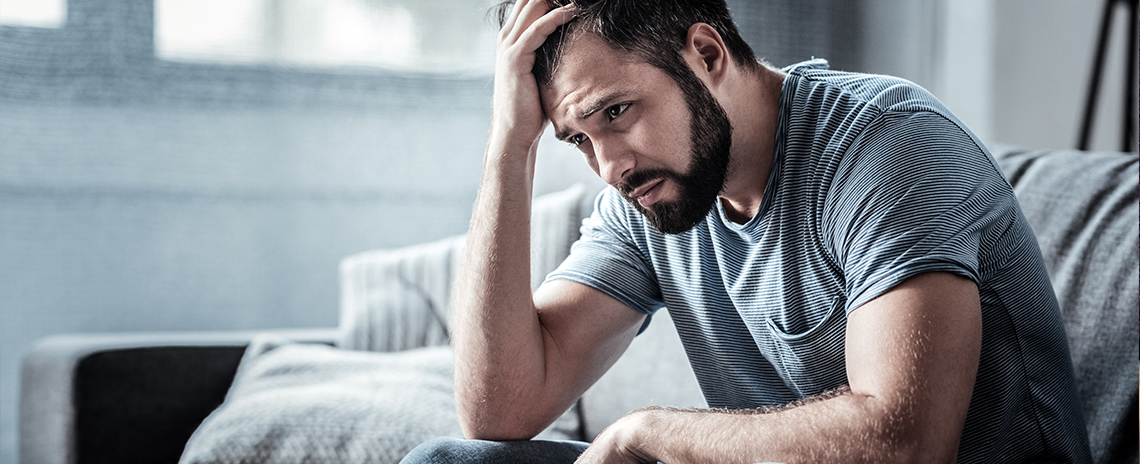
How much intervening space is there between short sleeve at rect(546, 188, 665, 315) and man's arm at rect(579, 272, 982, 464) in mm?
356

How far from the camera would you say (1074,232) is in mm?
1118

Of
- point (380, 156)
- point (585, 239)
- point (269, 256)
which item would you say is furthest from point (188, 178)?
point (585, 239)

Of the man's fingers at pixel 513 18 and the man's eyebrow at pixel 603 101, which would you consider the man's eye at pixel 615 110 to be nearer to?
the man's eyebrow at pixel 603 101

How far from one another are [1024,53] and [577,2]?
159 centimetres

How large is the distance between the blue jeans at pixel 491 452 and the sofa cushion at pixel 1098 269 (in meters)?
0.66

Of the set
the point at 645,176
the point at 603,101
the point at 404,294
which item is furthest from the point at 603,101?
the point at 404,294

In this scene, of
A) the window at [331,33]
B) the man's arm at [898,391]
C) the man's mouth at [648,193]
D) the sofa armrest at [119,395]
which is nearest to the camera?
the man's arm at [898,391]

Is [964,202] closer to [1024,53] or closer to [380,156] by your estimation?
[1024,53]

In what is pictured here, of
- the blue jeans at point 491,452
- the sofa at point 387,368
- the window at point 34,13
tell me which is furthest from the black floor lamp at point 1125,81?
the window at point 34,13

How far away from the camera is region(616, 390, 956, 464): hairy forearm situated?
27.4 inches

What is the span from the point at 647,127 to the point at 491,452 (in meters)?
0.41

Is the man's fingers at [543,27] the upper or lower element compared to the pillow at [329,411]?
upper

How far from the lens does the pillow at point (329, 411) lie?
4.32 feet

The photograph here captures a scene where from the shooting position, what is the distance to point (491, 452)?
93 cm
